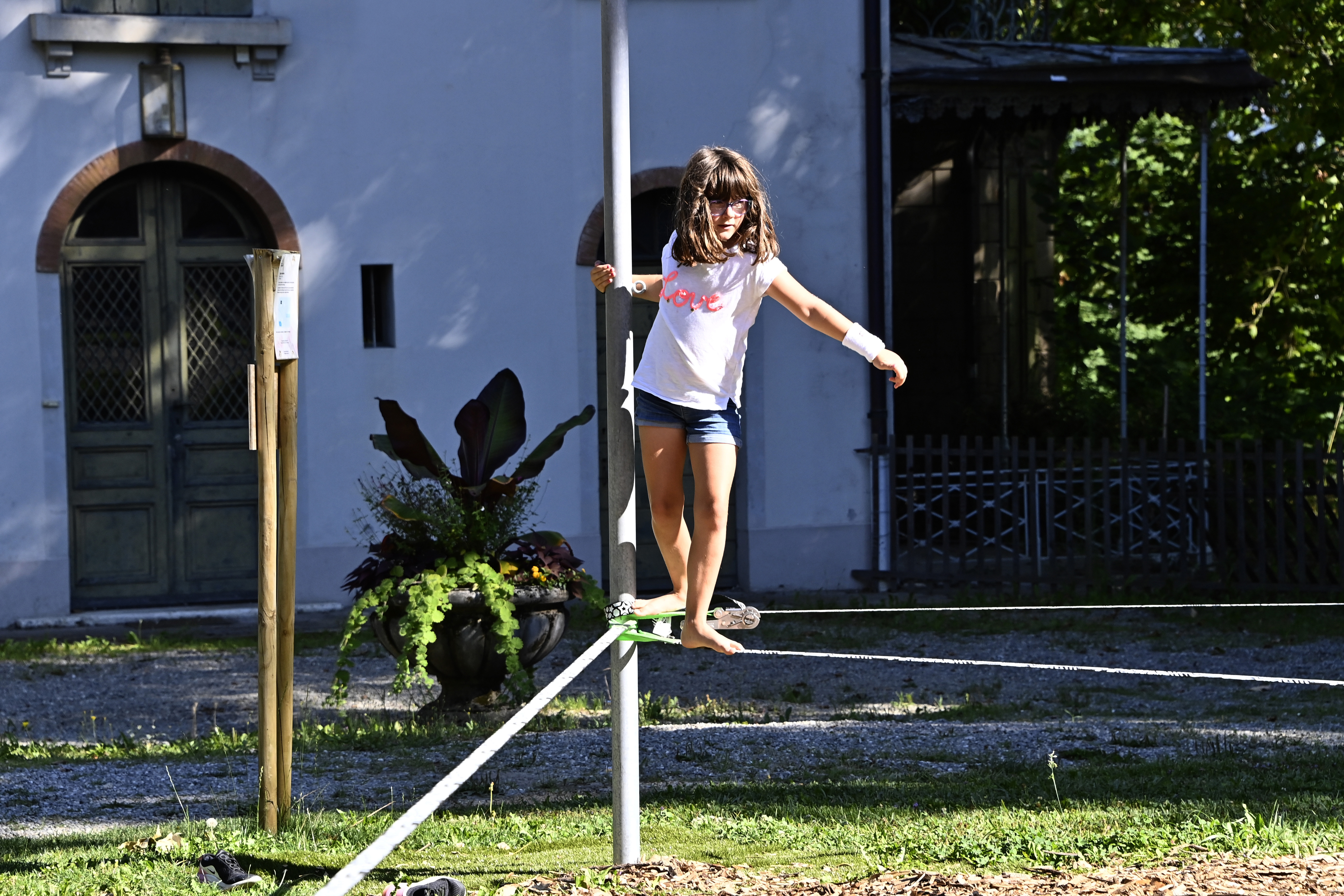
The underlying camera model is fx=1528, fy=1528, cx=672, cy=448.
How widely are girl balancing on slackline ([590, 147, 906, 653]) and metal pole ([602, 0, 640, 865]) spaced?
0.05 meters

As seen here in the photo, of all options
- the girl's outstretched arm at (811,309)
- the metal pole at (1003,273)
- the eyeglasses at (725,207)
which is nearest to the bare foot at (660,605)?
the girl's outstretched arm at (811,309)

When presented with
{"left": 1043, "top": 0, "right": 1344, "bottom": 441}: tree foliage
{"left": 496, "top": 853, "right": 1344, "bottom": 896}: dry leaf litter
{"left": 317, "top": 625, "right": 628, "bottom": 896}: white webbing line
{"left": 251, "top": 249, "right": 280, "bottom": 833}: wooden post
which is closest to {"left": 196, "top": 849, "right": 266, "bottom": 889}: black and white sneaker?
{"left": 251, "top": 249, "right": 280, "bottom": 833}: wooden post

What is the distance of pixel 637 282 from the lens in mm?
4527

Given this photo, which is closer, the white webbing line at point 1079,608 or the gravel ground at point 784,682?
the white webbing line at point 1079,608

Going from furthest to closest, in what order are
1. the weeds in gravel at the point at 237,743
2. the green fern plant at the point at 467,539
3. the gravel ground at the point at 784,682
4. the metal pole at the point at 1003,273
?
the metal pole at the point at 1003,273 → the gravel ground at the point at 784,682 → the green fern plant at the point at 467,539 → the weeds in gravel at the point at 237,743

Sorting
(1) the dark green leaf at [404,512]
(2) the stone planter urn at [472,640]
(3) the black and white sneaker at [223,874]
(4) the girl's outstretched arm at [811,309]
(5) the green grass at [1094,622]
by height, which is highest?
(4) the girl's outstretched arm at [811,309]

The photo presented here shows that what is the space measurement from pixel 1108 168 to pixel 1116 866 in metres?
16.1

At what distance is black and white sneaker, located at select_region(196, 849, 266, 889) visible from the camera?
4.69 m

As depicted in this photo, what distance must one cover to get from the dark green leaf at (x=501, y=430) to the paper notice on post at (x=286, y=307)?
242 centimetres

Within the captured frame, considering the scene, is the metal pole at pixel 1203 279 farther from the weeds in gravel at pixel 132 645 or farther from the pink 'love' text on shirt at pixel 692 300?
the pink 'love' text on shirt at pixel 692 300

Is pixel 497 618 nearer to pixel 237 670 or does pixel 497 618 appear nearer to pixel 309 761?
pixel 309 761

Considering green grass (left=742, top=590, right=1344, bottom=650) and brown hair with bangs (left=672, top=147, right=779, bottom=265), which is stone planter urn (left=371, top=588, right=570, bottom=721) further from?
brown hair with bangs (left=672, top=147, right=779, bottom=265)

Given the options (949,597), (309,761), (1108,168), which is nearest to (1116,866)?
(309,761)

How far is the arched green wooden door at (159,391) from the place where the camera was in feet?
37.1
